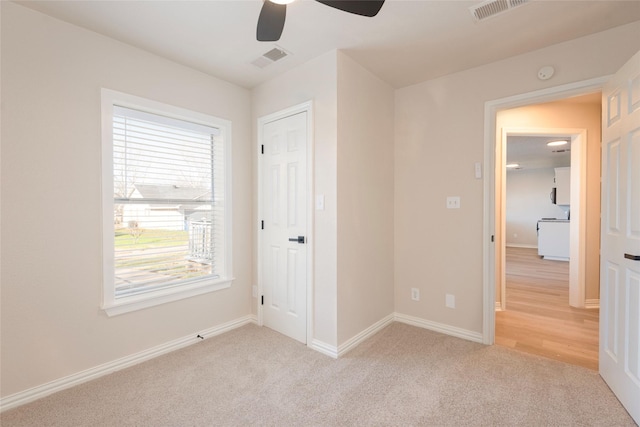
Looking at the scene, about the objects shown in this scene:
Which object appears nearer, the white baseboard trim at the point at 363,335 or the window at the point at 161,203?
the window at the point at 161,203

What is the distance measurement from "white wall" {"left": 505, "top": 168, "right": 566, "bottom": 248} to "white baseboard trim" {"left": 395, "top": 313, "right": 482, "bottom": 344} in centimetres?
760

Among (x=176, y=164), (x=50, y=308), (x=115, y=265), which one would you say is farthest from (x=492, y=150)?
(x=50, y=308)

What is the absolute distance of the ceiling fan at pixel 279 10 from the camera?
1454 mm

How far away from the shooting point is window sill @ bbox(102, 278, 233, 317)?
230 cm

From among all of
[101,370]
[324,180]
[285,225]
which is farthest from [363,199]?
[101,370]

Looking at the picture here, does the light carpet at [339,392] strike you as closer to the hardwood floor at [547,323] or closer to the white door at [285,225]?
the hardwood floor at [547,323]

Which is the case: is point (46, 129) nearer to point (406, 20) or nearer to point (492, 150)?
A: point (406, 20)

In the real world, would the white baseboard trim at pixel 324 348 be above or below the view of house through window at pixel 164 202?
below

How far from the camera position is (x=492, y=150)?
2.69 meters

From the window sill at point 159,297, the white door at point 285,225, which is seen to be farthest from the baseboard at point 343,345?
the window sill at point 159,297

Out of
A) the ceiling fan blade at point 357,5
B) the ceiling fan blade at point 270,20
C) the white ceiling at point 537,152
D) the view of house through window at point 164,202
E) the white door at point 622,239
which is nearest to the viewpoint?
the ceiling fan blade at point 357,5

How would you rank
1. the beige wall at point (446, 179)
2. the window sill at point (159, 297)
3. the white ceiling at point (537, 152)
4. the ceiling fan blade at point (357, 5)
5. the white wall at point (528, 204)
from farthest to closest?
the white wall at point (528, 204), the white ceiling at point (537, 152), the beige wall at point (446, 179), the window sill at point (159, 297), the ceiling fan blade at point (357, 5)

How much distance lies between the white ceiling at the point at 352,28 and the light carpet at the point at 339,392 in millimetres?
2552

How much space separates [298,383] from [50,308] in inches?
70.4
